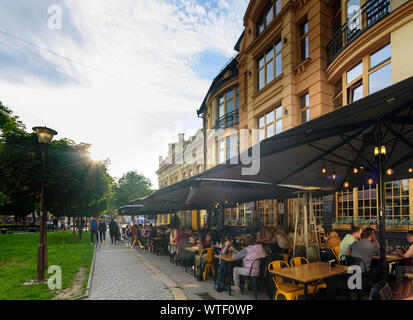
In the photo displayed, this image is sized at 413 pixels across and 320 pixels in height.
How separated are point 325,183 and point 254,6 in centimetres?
1289

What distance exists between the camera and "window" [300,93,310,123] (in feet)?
42.7

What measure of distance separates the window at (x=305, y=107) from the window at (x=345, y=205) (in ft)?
12.1

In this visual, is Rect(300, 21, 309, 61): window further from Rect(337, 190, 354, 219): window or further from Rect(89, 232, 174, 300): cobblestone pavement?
Rect(89, 232, 174, 300): cobblestone pavement

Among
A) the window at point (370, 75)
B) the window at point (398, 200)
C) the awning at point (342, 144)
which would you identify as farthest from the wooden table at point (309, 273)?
the window at point (370, 75)

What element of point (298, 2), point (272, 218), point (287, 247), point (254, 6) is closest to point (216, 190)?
point (287, 247)

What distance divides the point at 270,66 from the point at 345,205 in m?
8.29

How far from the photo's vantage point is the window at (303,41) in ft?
44.0

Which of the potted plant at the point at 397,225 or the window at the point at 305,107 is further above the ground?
the window at the point at 305,107

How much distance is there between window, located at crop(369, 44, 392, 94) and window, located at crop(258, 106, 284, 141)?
4521 mm

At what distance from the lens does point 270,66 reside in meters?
15.5

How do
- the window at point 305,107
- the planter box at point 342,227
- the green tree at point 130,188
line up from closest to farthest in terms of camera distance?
the planter box at point 342,227
the window at point 305,107
the green tree at point 130,188

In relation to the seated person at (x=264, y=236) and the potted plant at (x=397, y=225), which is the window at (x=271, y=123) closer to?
the seated person at (x=264, y=236)

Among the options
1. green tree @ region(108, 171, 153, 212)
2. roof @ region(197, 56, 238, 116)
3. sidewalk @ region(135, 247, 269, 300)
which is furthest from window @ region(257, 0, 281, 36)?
green tree @ region(108, 171, 153, 212)

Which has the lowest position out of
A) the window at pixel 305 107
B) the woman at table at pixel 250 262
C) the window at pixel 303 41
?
the woman at table at pixel 250 262
